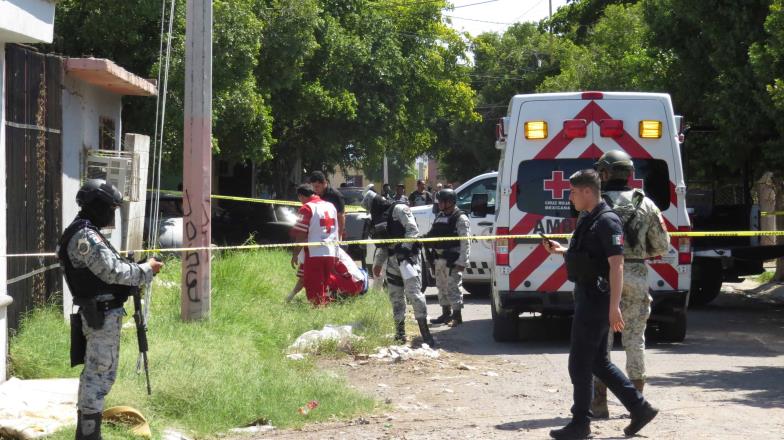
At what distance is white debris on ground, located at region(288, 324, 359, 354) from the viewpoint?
10.2m

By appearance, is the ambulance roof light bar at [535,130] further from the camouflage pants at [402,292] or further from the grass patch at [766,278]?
the grass patch at [766,278]

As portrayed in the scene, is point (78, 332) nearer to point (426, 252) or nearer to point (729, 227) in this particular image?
point (426, 252)

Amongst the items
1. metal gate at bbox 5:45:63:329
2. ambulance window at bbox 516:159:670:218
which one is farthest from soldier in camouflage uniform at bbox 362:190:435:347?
metal gate at bbox 5:45:63:329

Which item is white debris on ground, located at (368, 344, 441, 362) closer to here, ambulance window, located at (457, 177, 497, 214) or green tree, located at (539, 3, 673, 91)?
ambulance window, located at (457, 177, 497, 214)

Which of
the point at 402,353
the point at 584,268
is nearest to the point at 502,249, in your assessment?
the point at 402,353

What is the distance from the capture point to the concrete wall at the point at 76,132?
33.6 ft

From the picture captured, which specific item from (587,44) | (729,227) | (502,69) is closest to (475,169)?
(502,69)

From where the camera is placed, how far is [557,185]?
Answer: 10.9 meters

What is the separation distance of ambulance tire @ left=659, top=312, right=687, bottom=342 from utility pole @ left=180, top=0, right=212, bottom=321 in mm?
4886

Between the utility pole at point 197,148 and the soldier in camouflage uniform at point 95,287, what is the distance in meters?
3.95

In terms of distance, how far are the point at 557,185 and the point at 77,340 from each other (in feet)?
19.6

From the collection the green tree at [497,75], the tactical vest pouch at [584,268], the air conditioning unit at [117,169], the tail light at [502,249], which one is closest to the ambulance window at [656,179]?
the tail light at [502,249]

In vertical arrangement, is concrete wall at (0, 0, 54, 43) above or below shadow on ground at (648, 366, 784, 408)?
above

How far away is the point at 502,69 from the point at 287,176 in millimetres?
22830
